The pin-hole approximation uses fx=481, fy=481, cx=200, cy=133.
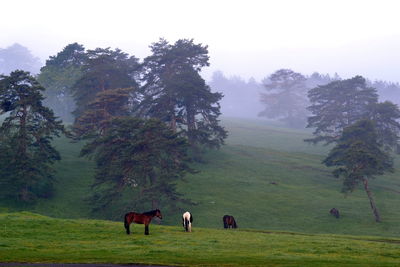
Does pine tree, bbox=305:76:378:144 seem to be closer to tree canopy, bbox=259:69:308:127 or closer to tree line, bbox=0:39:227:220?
tree line, bbox=0:39:227:220

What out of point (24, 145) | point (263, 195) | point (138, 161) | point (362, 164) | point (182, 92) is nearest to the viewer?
point (138, 161)

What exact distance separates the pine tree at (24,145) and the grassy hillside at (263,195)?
10.1 feet

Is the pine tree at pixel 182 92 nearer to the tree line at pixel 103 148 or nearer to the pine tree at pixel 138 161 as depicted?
the tree line at pixel 103 148

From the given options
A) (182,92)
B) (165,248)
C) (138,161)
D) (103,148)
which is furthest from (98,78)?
(165,248)

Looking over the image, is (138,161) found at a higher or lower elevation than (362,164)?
higher

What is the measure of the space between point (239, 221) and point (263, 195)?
10974mm

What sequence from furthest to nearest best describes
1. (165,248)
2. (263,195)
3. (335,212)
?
(263,195) < (335,212) < (165,248)

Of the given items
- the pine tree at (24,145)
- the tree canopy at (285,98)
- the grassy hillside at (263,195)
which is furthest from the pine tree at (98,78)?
the tree canopy at (285,98)

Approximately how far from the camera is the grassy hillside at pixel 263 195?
55.0 m

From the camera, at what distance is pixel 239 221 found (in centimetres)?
5566

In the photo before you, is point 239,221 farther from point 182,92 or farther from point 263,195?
point 182,92

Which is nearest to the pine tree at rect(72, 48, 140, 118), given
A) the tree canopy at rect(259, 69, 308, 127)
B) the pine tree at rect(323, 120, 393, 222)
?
the pine tree at rect(323, 120, 393, 222)

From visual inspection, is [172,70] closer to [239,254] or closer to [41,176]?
[41,176]

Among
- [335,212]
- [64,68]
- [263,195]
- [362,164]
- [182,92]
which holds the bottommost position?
[335,212]
